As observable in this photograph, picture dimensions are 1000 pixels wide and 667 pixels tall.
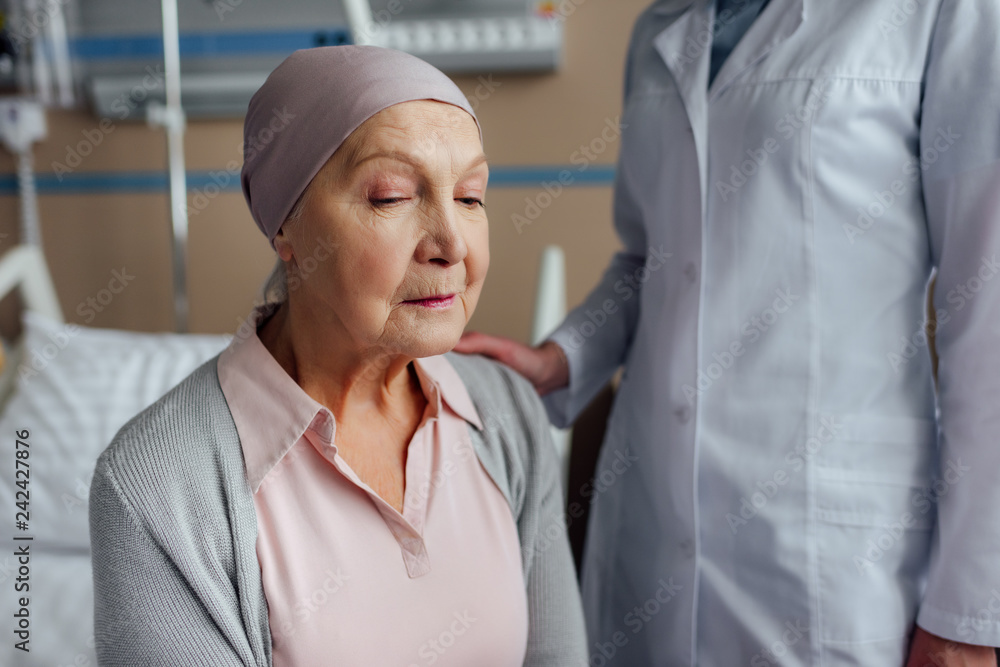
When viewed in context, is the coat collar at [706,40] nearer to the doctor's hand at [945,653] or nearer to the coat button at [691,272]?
the coat button at [691,272]

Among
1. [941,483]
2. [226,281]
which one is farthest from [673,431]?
[226,281]

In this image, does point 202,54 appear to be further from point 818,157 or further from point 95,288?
point 818,157

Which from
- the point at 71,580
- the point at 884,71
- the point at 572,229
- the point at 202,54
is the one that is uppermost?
the point at 884,71


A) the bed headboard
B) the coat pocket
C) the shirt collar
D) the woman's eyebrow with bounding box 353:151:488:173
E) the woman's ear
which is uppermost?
the woman's eyebrow with bounding box 353:151:488:173

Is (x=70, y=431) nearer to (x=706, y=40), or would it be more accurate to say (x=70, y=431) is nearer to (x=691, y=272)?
(x=691, y=272)

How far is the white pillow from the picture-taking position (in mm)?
1799

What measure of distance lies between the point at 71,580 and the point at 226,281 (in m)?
1.07

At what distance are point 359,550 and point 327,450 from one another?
0.39ft

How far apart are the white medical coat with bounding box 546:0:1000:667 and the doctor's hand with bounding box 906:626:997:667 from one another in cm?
2

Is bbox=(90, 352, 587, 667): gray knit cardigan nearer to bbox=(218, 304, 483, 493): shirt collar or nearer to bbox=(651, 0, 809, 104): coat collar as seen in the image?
bbox=(218, 304, 483, 493): shirt collar

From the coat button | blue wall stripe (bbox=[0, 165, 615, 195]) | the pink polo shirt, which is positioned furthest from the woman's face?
blue wall stripe (bbox=[0, 165, 615, 195])

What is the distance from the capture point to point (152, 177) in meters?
2.46

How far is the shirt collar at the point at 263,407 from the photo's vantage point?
35.0 inches

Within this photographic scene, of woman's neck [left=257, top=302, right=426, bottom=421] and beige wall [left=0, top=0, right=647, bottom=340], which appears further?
beige wall [left=0, top=0, right=647, bottom=340]
